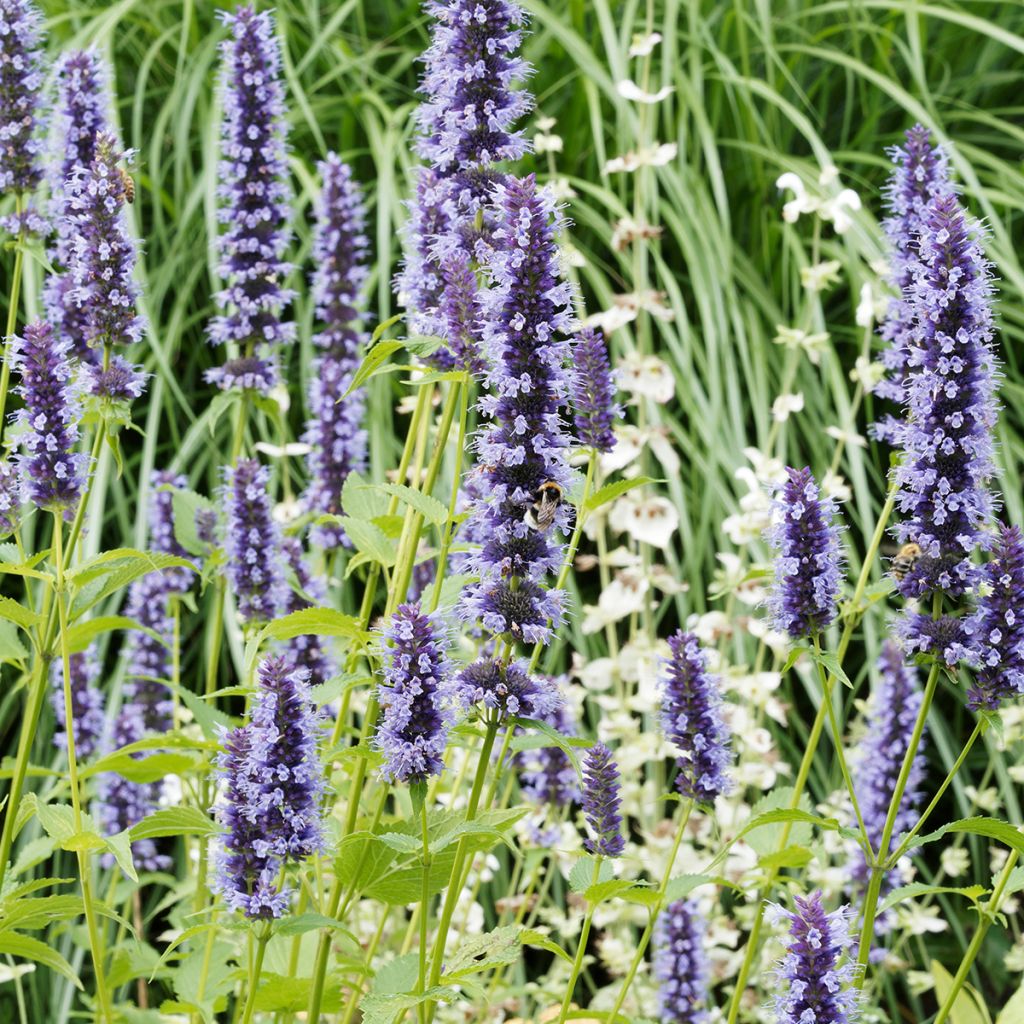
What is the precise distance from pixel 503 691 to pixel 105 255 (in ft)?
2.96

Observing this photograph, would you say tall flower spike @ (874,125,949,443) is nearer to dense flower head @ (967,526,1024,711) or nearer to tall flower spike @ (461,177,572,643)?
dense flower head @ (967,526,1024,711)

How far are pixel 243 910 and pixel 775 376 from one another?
325 cm

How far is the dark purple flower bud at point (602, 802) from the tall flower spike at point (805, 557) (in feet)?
1.03

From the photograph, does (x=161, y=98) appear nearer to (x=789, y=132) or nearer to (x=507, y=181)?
(x=789, y=132)

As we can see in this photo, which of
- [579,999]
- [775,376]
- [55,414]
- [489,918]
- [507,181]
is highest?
[507,181]

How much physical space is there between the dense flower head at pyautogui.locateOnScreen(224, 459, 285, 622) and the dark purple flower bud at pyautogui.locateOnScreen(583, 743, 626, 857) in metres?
0.76

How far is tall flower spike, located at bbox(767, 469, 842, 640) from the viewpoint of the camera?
1.92 m

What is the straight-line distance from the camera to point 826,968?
1673 millimetres

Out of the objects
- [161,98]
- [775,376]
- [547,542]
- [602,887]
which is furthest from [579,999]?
[161,98]

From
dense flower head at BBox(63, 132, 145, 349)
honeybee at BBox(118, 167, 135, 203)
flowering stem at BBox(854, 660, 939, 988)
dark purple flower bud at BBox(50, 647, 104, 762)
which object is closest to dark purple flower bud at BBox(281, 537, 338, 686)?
dark purple flower bud at BBox(50, 647, 104, 762)

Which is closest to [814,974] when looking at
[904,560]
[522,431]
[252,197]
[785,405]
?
[904,560]

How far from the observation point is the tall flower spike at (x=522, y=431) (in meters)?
1.69

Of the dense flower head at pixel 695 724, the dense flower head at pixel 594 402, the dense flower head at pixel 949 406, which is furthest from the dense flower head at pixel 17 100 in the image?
the dense flower head at pixel 949 406

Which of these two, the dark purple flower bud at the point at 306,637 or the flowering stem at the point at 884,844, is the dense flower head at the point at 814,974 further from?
the dark purple flower bud at the point at 306,637
